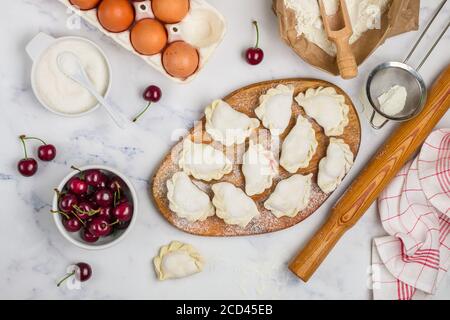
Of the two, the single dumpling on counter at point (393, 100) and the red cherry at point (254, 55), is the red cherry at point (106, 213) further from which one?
the single dumpling on counter at point (393, 100)

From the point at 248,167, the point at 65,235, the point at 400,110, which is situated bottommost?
the point at 65,235

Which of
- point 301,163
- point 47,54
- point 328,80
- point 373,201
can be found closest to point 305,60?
point 328,80

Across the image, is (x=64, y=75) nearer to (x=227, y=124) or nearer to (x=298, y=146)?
(x=227, y=124)

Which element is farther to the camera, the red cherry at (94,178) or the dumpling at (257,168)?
the dumpling at (257,168)

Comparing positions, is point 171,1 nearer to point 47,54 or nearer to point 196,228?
point 47,54

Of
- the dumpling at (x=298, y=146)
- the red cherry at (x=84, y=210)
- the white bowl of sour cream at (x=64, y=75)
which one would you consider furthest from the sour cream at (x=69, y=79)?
the dumpling at (x=298, y=146)

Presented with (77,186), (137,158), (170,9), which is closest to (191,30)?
(170,9)
